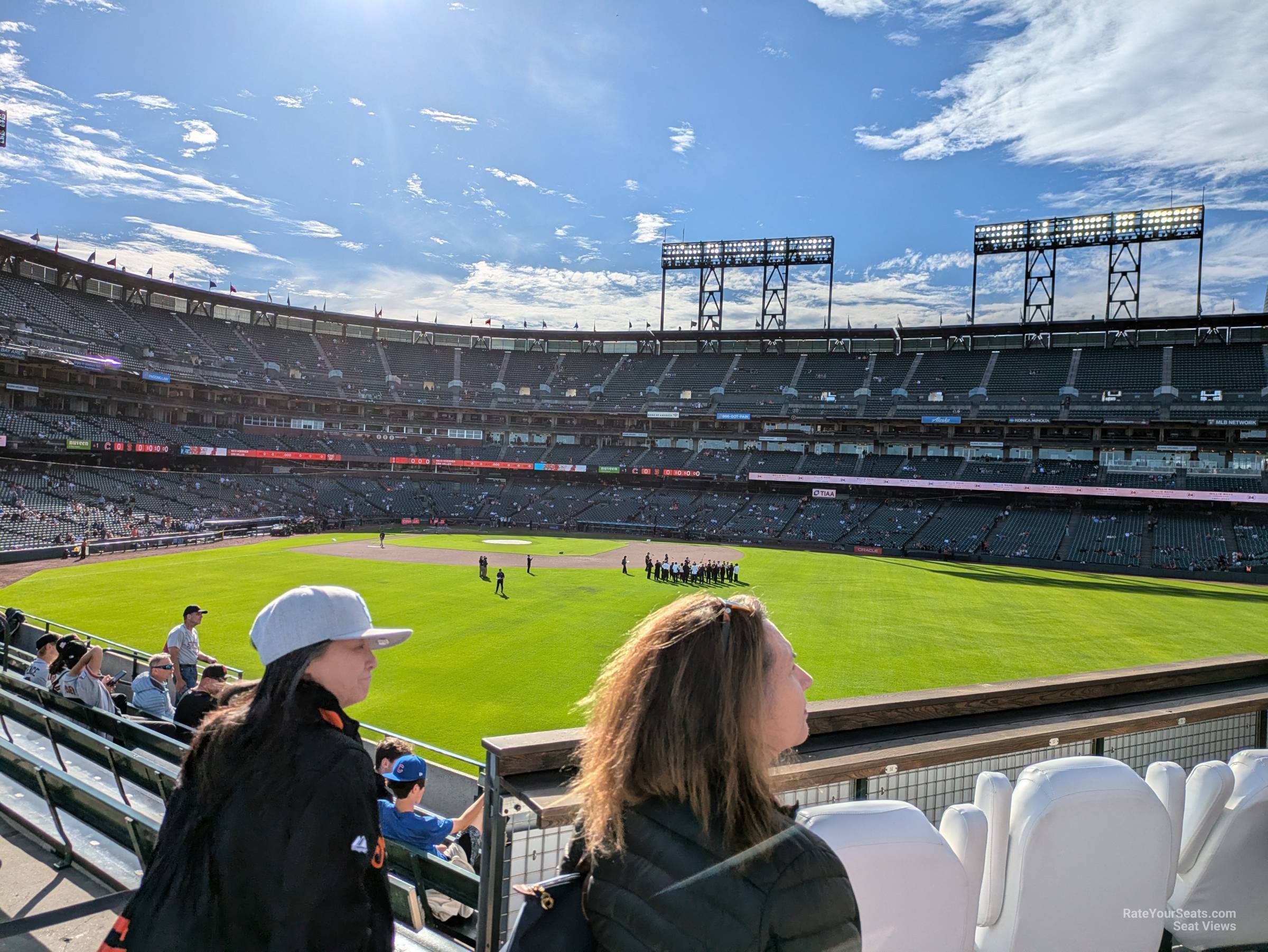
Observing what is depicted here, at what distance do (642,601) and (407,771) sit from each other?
23.3 meters

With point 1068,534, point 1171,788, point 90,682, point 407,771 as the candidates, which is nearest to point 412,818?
point 407,771

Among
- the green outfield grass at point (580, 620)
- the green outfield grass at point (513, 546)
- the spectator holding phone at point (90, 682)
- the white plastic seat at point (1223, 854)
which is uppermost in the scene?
the white plastic seat at point (1223, 854)

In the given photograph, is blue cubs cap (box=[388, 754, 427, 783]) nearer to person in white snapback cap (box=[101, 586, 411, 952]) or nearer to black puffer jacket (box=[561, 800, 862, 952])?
person in white snapback cap (box=[101, 586, 411, 952])

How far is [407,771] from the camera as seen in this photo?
17.7 feet

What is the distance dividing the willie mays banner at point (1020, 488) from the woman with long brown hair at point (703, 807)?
63.2 meters

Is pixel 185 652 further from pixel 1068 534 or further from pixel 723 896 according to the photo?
pixel 1068 534

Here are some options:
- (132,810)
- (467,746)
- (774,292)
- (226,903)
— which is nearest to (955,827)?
(226,903)

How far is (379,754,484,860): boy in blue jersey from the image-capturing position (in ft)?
17.0

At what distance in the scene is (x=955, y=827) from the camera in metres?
2.58

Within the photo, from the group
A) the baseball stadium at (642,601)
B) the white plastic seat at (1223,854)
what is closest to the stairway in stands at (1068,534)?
the baseball stadium at (642,601)

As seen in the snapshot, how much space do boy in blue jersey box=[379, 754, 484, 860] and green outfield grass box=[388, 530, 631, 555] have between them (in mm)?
37932

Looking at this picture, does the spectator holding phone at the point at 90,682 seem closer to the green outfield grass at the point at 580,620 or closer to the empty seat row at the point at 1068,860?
the green outfield grass at the point at 580,620

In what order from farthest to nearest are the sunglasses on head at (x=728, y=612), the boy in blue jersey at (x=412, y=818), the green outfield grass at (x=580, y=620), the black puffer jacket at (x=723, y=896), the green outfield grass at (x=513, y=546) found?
the green outfield grass at (x=513, y=546) < the green outfield grass at (x=580, y=620) < the boy in blue jersey at (x=412, y=818) < the sunglasses on head at (x=728, y=612) < the black puffer jacket at (x=723, y=896)

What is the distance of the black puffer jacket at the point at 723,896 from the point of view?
58.4 inches
